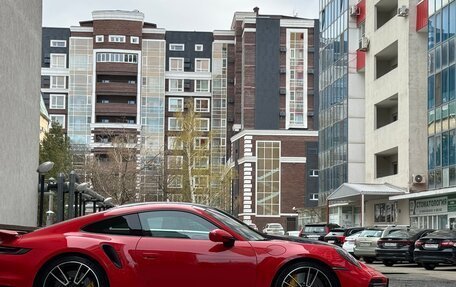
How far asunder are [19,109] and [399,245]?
13.8 metres

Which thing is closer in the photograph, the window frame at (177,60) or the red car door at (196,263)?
the red car door at (196,263)

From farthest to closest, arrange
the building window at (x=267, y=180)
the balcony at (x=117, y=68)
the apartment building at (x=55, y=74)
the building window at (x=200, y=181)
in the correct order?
the apartment building at (x=55, y=74) → the balcony at (x=117, y=68) → the building window at (x=267, y=180) → the building window at (x=200, y=181)

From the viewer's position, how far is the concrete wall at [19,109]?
23.5 m

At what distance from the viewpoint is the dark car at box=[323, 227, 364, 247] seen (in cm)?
3416

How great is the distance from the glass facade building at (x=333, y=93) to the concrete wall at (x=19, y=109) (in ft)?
102

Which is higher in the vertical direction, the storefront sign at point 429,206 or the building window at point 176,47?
the building window at point 176,47

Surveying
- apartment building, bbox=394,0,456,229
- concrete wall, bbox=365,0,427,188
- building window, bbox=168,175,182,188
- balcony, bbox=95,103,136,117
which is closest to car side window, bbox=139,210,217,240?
apartment building, bbox=394,0,456,229

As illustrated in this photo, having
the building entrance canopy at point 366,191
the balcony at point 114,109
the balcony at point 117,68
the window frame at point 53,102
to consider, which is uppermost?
the balcony at point 117,68

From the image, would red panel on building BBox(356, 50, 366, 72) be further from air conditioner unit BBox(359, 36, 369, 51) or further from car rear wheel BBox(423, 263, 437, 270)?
car rear wheel BBox(423, 263, 437, 270)

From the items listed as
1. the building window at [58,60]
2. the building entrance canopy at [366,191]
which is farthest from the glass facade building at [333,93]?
the building window at [58,60]

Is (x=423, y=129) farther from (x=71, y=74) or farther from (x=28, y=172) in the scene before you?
(x=71, y=74)

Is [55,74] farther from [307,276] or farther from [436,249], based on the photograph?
[307,276]

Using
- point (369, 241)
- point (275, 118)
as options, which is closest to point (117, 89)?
point (275, 118)

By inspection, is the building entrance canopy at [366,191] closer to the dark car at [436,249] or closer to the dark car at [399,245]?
the dark car at [399,245]
